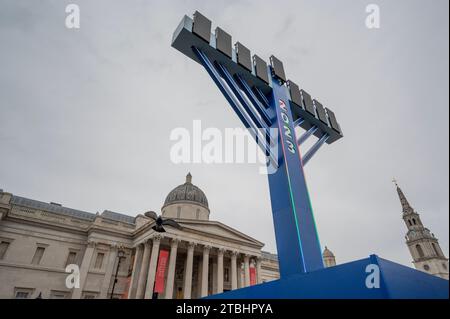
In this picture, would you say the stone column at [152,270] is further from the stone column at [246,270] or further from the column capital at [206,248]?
the stone column at [246,270]

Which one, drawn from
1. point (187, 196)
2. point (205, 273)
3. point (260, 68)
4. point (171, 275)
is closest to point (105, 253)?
point (171, 275)

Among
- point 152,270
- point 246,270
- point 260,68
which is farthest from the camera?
point 246,270

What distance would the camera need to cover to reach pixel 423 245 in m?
3.46

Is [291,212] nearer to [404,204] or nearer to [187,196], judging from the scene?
[404,204]

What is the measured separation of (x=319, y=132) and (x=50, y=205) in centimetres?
4255

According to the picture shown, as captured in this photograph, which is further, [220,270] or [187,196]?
[187,196]

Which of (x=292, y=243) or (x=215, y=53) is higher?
(x=215, y=53)

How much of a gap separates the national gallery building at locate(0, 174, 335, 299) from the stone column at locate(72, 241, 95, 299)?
0.34 feet

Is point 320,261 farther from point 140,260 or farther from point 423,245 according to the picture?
point 140,260

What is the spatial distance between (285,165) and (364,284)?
3478 mm

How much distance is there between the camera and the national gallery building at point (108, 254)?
25.3m

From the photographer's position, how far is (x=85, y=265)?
27.3 m
